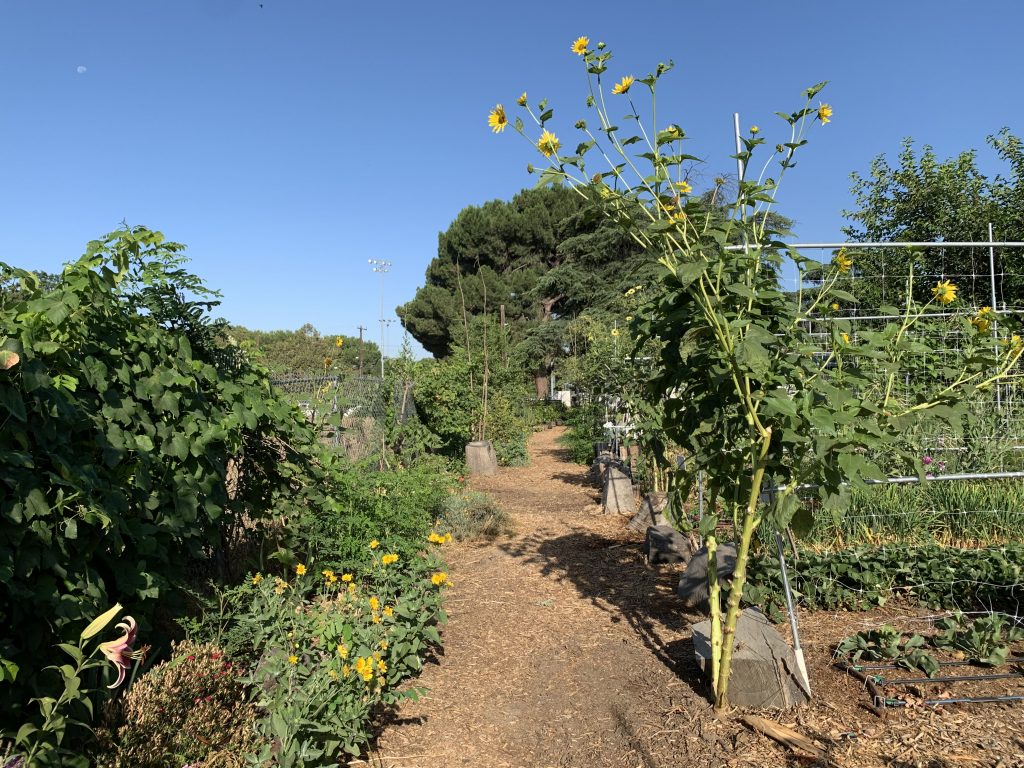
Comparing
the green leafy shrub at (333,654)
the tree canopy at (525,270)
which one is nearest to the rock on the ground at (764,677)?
the green leafy shrub at (333,654)

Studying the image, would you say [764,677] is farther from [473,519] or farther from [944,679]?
[473,519]

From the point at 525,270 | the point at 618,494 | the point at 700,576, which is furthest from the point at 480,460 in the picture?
the point at 525,270

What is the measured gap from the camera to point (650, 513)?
620cm

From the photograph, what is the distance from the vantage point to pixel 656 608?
416 cm

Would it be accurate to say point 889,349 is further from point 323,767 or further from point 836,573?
point 323,767

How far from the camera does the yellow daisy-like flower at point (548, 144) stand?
8.16 ft

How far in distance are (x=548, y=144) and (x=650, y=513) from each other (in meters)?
4.41

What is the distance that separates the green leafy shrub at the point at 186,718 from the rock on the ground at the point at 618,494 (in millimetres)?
4994

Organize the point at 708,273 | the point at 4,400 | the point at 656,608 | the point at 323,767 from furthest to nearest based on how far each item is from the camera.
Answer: the point at 656,608 → the point at 708,273 → the point at 323,767 → the point at 4,400

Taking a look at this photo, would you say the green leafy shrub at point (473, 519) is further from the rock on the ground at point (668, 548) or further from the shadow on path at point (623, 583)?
the rock on the ground at point (668, 548)

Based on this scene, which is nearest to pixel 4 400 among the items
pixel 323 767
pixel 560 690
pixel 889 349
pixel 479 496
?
pixel 323 767

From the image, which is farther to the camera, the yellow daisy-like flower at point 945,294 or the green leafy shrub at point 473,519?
the green leafy shrub at point 473,519

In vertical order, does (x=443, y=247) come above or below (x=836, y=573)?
above

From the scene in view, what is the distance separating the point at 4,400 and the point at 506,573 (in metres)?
3.76
